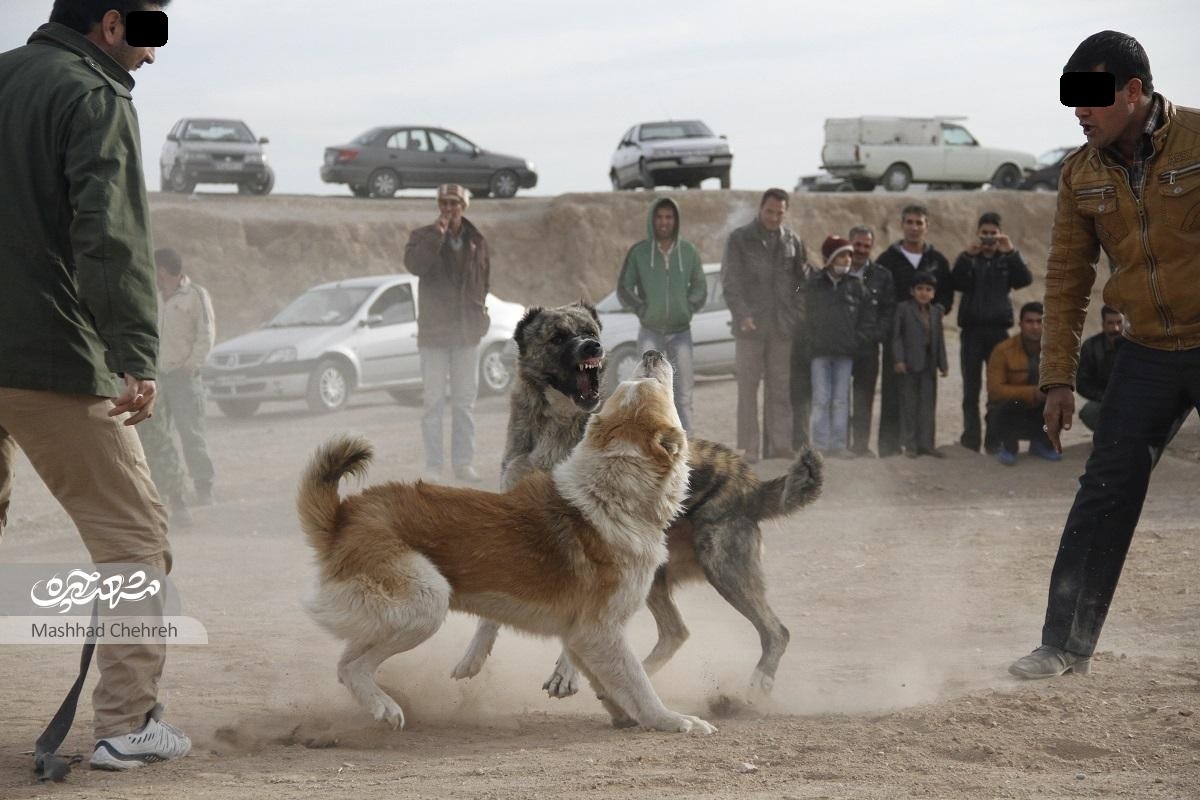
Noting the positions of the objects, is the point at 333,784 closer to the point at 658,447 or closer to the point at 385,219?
the point at 658,447

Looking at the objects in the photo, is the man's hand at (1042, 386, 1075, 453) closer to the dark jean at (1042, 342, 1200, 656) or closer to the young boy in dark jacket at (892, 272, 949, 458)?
the dark jean at (1042, 342, 1200, 656)

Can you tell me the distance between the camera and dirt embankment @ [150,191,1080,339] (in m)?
28.3

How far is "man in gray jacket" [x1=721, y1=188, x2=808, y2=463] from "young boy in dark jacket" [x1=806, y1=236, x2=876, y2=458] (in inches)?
8.3

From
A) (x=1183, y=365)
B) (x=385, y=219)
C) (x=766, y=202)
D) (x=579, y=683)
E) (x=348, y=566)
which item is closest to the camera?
(x=348, y=566)

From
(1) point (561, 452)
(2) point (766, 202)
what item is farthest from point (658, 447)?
(2) point (766, 202)

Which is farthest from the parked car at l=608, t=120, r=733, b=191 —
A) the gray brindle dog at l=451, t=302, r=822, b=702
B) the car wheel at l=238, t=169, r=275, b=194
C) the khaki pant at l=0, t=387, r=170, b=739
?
the khaki pant at l=0, t=387, r=170, b=739

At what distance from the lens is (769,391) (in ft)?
41.2

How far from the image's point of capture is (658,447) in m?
5.18

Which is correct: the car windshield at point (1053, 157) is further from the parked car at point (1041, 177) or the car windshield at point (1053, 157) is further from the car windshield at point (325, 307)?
the car windshield at point (325, 307)

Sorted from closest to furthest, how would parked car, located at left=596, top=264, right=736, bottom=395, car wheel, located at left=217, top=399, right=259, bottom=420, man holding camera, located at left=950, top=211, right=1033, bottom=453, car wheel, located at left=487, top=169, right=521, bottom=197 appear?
man holding camera, located at left=950, top=211, right=1033, bottom=453 < parked car, located at left=596, top=264, right=736, bottom=395 < car wheel, located at left=217, top=399, right=259, bottom=420 < car wheel, located at left=487, top=169, right=521, bottom=197

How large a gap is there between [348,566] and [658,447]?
51.7 inches

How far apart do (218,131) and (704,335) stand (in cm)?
1586

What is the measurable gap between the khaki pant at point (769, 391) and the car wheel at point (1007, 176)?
2547 centimetres

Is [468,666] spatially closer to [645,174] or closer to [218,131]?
[218,131]
